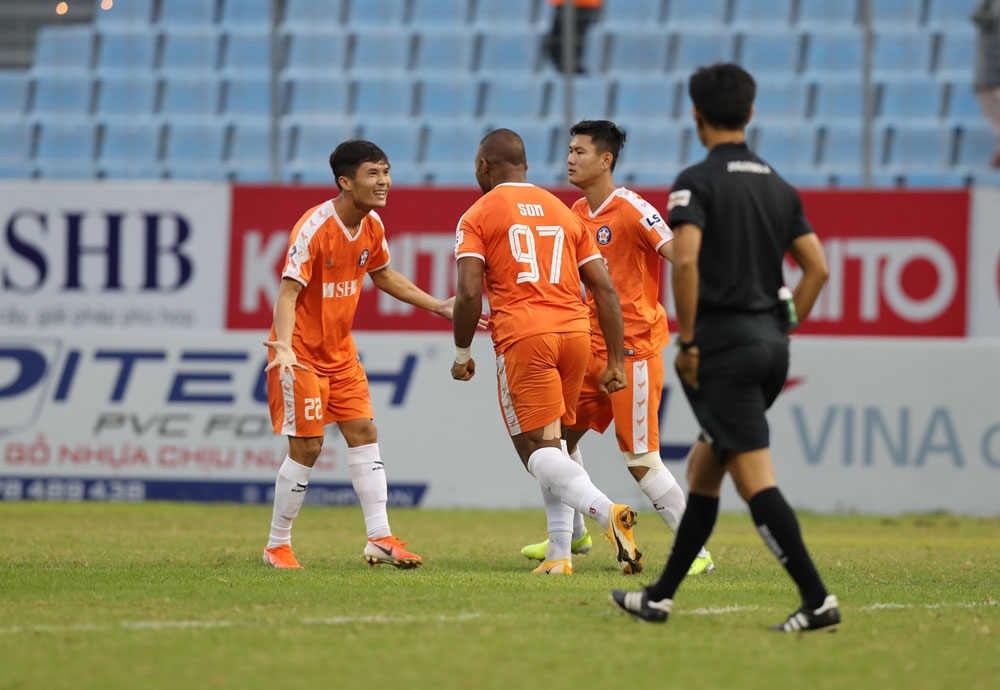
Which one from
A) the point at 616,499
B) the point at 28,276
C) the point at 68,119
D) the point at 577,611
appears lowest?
the point at 616,499

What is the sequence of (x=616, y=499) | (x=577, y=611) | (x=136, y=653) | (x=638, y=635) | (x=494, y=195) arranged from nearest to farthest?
(x=136, y=653) → (x=638, y=635) → (x=577, y=611) → (x=494, y=195) → (x=616, y=499)

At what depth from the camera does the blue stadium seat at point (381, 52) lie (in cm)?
1531

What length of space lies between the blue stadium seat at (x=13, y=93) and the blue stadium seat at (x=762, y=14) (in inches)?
293

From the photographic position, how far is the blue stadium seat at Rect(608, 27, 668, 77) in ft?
49.0

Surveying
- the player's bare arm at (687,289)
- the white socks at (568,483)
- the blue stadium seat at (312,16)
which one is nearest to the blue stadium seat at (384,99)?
the blue stadium seat at (312,16)

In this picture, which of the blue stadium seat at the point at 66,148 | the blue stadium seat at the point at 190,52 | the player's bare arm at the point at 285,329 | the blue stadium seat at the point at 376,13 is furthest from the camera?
the blue stadium seat at the point at 376,13

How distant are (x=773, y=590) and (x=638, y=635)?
166 centimetres

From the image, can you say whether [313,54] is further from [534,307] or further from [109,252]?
[534,307]

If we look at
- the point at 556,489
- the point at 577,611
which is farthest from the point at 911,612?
the point at 556,489

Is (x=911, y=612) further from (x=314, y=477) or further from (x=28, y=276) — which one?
(x=28, y=276)

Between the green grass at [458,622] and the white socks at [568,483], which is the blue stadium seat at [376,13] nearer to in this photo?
the green grass at [458,622]

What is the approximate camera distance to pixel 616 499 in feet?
39.7

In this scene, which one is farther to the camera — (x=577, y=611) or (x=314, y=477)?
(x=314, y=477)

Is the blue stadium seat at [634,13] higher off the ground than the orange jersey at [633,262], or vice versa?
the blue stadium seat at [634,13]
